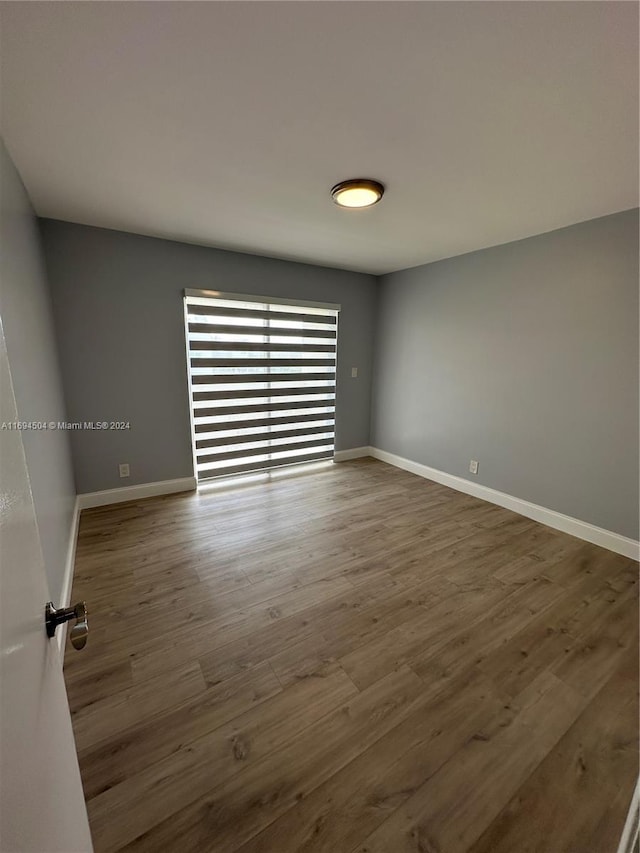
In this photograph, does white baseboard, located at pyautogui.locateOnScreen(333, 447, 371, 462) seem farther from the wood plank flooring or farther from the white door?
the white door

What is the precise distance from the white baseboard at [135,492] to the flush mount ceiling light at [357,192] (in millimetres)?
2734

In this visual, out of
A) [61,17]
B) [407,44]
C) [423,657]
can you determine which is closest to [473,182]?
[407,44]

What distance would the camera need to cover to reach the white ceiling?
1000mm

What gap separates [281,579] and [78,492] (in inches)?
80.3

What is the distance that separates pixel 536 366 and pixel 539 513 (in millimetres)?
1223

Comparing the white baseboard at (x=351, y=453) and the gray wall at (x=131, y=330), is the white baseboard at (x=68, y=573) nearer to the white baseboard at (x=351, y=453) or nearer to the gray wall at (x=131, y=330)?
the gray wall at (x=131, y=330)

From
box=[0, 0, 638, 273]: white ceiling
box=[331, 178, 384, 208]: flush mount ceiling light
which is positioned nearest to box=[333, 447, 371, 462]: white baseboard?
box=[0, 0, 638, 273]: white ceiling

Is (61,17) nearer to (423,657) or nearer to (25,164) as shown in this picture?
(25,164)

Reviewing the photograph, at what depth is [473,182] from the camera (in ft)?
6.22

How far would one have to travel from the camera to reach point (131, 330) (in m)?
2.96

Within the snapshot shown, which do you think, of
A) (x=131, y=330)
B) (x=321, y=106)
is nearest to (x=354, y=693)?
(x=321, y=106)

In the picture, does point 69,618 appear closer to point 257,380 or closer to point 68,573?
point 68,573

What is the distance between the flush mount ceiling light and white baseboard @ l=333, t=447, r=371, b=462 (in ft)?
9.33

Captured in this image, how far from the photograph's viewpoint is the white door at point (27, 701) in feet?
1.45
